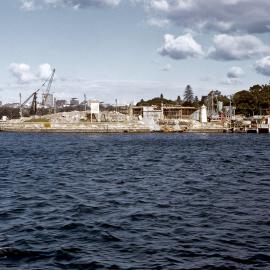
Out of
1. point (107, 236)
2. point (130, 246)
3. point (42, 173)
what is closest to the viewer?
point (130, 246)

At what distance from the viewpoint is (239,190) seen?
36.1m

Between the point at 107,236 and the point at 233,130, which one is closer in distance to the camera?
the point at 107,236

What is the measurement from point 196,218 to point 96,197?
8.87m

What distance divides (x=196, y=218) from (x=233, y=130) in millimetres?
162482

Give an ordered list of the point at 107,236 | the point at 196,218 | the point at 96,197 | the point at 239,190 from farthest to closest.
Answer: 1. the point at 239,190
2. the point at 96,197
3. the point at 196,218
4. the point at 107,236

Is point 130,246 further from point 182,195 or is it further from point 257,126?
point 257,126

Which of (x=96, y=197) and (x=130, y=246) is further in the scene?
(x=96, y=197)

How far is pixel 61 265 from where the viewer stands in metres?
17.9

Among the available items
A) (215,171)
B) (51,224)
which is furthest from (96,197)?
(215,171)

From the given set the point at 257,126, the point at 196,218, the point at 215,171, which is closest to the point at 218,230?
the point at 196,218

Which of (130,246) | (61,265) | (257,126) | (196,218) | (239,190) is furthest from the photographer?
(257,126)

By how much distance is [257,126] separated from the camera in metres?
179

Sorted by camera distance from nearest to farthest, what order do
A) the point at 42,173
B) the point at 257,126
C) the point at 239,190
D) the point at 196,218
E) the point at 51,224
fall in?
the point at 51,224
the point at 196,218
the point at 239,190
the point at 42,173
the point at 257,126

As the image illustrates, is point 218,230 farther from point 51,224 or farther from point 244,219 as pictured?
point 51,224
